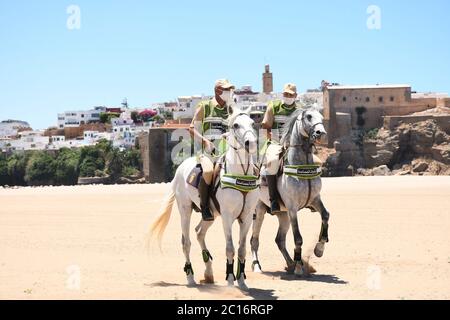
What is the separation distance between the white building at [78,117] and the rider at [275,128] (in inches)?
5026

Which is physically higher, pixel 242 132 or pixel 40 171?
pixel 242 132

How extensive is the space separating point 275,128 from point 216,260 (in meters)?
3.18

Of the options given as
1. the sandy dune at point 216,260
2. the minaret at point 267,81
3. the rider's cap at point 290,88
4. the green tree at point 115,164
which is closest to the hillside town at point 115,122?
the minaret at point 267,81

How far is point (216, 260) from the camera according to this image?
1523 cm

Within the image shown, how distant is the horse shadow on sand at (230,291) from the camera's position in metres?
10.6

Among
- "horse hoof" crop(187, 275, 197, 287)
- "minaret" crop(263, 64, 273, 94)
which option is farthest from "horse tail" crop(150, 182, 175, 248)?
"minaret" crop(263, 64, 273, 94)

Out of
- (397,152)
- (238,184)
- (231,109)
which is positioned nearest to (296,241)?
(238,184)

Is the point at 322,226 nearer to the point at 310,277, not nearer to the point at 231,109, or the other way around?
the point at 310,277

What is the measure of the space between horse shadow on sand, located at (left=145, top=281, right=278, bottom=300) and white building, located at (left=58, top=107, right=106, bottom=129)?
5096 inches

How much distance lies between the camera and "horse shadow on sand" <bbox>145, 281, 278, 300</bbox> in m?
10.6

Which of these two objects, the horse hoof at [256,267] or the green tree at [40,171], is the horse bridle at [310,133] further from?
the green tree at [40,171]
